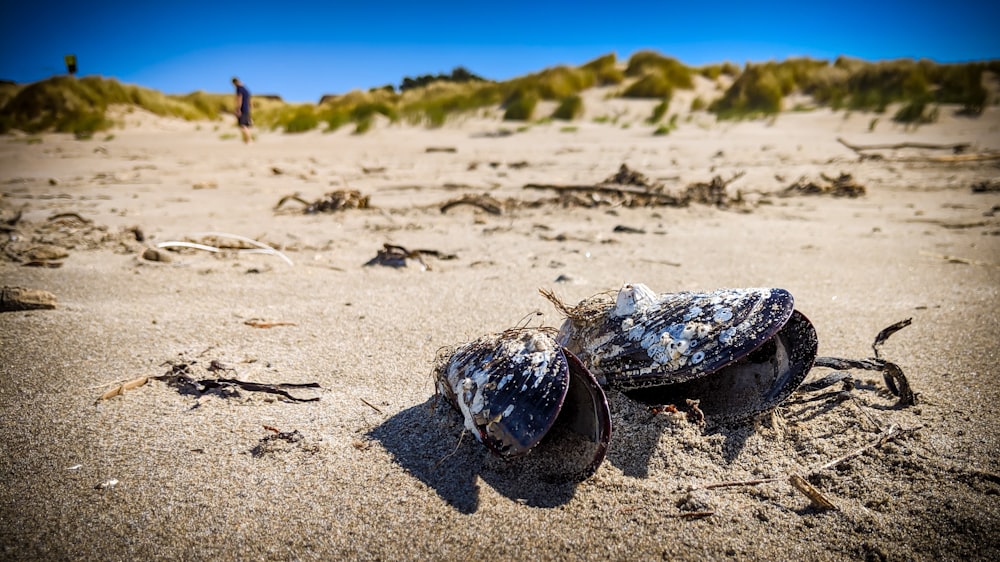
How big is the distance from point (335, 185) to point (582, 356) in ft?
20.2

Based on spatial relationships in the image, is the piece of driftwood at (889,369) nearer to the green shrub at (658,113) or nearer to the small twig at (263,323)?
the small twig at (263,323)

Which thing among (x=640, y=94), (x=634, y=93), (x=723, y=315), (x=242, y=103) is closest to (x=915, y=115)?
(x=640, y=94)

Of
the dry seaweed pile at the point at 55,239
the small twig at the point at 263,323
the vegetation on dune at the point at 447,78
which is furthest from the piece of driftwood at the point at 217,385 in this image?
the vegetation on dune at the point at 447,78

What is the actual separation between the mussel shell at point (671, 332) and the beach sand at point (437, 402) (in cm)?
22

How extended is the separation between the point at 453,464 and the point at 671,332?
0.84 m

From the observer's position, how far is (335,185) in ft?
23.6

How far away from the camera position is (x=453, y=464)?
5.61 feet

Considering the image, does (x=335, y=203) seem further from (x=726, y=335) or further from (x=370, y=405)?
(x=726, y=335)

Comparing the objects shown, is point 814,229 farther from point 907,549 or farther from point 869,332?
point 907,549

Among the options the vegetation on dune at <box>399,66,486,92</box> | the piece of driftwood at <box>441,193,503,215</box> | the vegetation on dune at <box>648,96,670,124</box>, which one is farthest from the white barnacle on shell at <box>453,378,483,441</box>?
the vegetation on dune at <box>399,66,486,92</box>

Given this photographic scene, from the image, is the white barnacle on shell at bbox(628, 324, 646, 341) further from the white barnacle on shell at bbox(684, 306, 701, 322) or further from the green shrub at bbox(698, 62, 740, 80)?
the green shrub at bbox(698, 62, 740, 80)

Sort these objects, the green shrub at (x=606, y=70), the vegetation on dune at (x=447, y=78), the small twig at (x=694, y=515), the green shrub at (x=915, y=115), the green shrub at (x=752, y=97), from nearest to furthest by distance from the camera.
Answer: the small twig at (x=694, y=515), the green shrub at (x=915, y=115), the green shrub at (x=752, y=97), the green shrub at (x=606, y=70), the vegetation on dune at (x=447, y=78)

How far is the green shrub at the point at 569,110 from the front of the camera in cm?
1370

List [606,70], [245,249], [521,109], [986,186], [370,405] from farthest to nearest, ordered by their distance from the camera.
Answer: [606,70], [521,109], [986,186], [245,249], [370,405]
